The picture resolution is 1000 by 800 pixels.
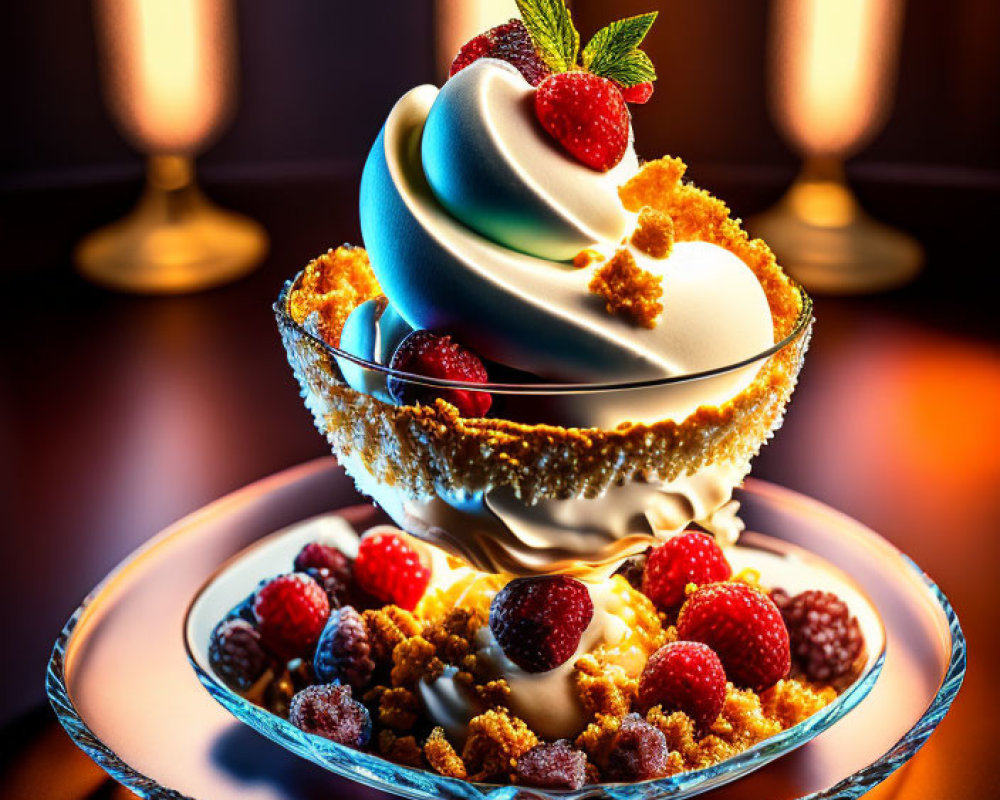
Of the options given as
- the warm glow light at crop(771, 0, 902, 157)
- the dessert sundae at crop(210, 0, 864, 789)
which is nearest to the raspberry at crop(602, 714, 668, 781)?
the dessert sundae at crop(210, 0, 864, 789)

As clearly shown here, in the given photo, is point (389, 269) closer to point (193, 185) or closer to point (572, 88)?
point (572, 88)

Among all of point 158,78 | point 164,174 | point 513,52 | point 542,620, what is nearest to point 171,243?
point 164,174

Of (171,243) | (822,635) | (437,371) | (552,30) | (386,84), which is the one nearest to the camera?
(437,371)

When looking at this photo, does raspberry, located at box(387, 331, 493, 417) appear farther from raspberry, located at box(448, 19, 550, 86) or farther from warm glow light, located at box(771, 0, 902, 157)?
warm glow light, located at box(771, 0, 902, 157)

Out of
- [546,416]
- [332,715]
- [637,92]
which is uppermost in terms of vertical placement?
[637,92]

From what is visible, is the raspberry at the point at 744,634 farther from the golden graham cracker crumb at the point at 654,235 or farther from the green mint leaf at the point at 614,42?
the green mint leaf at the point at 614,42

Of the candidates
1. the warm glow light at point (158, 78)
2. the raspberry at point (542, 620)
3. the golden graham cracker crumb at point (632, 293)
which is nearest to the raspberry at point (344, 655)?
the raspberry at point (542, 620)

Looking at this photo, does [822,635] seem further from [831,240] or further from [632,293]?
[831,240]
